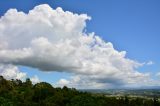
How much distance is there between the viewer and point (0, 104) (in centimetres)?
18700

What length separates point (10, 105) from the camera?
625 ft

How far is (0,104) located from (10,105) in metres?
5.96
